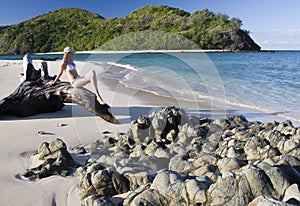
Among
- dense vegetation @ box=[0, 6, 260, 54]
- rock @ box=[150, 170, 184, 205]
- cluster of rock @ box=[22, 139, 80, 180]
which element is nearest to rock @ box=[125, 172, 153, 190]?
rock @ box=[150, 170, 184, 205]

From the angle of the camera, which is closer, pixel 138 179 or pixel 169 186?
pixel 169 186

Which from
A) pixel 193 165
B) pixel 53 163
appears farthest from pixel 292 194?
pixel 53 163

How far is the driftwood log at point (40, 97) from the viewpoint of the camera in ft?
23.4

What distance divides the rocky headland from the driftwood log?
185 cm

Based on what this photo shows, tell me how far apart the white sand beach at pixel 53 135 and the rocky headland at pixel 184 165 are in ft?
0.72

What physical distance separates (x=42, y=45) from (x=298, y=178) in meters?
109

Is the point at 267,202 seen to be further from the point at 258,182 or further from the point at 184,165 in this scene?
the point at 184,165

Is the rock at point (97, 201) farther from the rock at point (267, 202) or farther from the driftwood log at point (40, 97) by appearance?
the driftwood log at point (40, 97)

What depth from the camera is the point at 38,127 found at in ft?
21.5

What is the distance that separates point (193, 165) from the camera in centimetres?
395

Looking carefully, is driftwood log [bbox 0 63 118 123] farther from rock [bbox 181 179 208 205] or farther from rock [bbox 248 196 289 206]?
rock [bbox 248 196 289 206]

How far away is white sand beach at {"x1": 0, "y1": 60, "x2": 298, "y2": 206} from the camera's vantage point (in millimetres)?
3662

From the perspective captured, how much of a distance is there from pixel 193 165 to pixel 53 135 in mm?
3275

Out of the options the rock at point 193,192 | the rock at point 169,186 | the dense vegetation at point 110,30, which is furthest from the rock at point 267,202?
the dense vegetation at point 110,30
